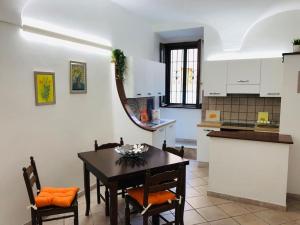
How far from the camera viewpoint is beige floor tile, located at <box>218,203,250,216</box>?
2.98 meters

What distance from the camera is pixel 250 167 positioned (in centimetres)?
316

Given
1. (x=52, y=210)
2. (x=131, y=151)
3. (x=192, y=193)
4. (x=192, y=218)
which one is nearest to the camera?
(x=52, y=210)

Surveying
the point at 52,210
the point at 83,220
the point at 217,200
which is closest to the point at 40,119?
the point at 52,210

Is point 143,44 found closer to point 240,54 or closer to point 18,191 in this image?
point 240,54

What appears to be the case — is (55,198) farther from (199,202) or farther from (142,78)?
(142,78)

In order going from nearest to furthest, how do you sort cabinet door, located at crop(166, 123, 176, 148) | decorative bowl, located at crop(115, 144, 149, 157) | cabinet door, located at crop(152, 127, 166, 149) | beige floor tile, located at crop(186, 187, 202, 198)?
decorative bowl, located at crop(115, 144, 149, 157)
beige floor tile, located at crop(186, 187, 202, 198)
cabinet door, located at crop(152, 127, 166, 149)
cabinet door, located at crop(166, 123, 176, 148)

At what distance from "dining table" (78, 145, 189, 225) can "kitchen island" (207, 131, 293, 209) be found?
0.94 meters

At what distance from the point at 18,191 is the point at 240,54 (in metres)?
4.23

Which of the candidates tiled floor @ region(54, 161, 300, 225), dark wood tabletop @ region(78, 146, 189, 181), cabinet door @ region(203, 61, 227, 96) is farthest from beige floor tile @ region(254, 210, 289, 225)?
cabinet door @ region(203, 61, 227, 96)

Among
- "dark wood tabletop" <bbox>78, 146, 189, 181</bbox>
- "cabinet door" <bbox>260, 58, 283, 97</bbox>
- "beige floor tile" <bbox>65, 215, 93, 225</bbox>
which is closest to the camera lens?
"dark wood tabletop" <bbox>78, 146, 189, 181</bbox>

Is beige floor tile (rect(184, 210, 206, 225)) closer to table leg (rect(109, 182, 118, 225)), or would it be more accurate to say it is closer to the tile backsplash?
table leg (rect(109, 182, 118, 225))

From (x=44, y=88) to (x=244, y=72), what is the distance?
3.39 metres

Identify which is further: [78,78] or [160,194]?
[78,78]

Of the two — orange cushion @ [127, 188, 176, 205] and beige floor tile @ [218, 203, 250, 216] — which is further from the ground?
orange cushion @ [127, 188, 176, 205]
